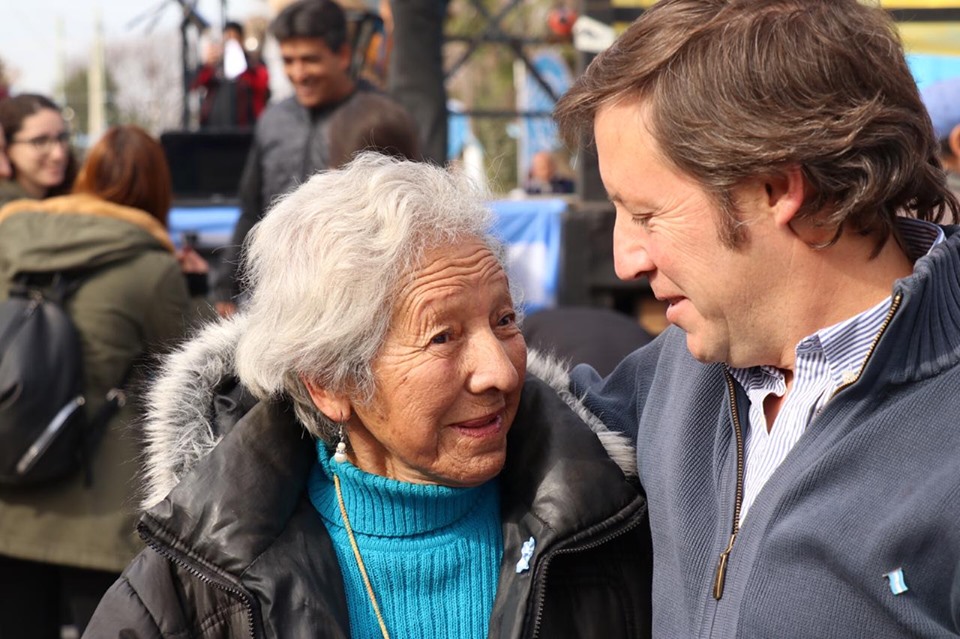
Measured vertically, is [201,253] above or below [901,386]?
below

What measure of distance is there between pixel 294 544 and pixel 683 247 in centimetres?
91

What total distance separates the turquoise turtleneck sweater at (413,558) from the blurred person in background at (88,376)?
169 cm

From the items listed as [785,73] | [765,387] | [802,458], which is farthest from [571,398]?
[785,73]

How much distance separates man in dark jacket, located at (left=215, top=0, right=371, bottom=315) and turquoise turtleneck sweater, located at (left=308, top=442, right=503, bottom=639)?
2.54 m

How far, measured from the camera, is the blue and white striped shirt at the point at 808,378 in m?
1.75

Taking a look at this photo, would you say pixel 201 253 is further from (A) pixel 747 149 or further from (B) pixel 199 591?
(A) pixel 747 149

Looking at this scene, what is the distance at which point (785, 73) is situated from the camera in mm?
1696

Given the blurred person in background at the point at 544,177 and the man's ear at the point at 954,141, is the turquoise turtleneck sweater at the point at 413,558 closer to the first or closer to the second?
the man's ear at the point at 954,141

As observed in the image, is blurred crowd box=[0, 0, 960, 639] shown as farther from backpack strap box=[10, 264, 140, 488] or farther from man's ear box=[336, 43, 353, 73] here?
man's ear box=[336, 43, 353, 73]

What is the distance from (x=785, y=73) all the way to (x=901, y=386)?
47cm

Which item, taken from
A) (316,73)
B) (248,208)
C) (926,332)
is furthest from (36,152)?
(926,332)

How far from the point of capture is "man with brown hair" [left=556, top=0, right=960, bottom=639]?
1.63m

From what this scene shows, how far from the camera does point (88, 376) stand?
3.90m

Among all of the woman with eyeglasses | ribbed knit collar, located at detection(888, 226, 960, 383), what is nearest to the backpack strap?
the woman with eyeglasses
